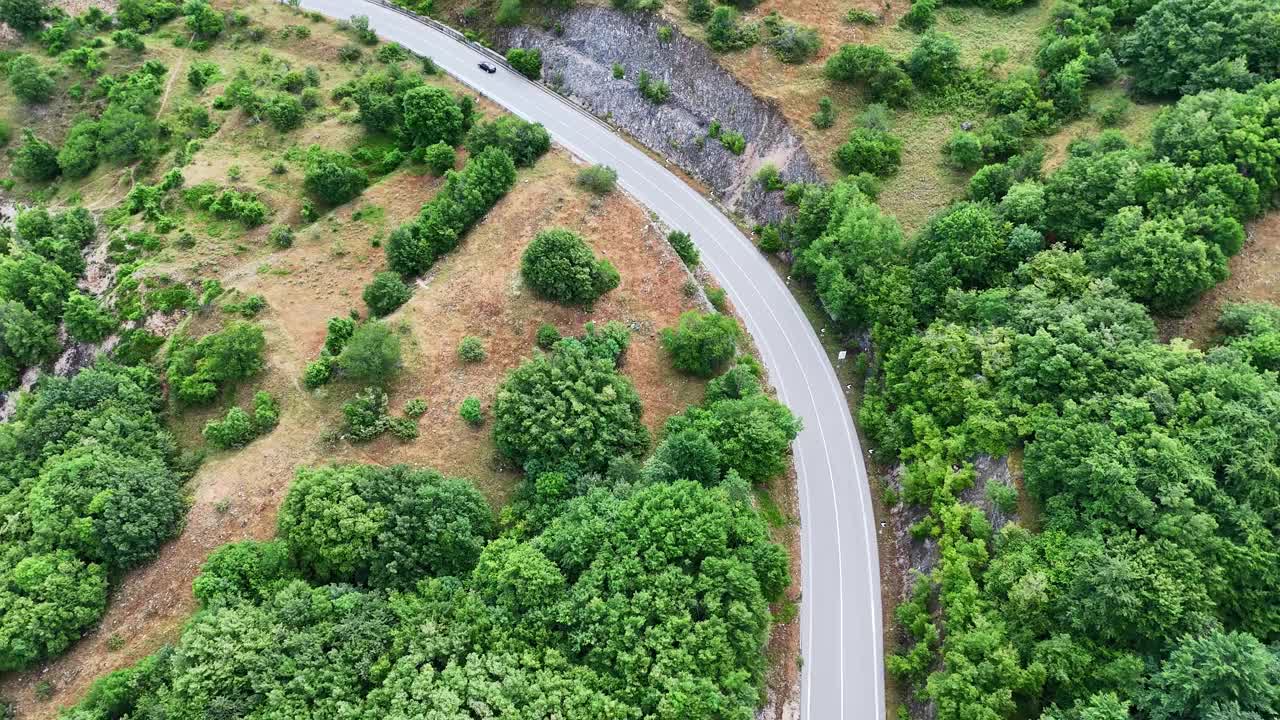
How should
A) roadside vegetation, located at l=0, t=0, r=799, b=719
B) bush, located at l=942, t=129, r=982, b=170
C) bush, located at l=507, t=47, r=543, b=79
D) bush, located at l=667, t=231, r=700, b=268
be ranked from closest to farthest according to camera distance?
roadside vegetation, located at l=0, t=0, r=799, b=719 < bush, located at l=942, t=129, r=982, b=170 < bush, located at l=667, t=231, r=700, b=268 < bush, located at l=507, t=47, r=543, b=79

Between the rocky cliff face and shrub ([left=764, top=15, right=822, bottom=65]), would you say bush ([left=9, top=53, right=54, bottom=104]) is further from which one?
shrub ([left=764, top=15, right=822, bottom=65])

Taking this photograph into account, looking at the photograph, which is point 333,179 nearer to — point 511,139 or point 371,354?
point 511,139

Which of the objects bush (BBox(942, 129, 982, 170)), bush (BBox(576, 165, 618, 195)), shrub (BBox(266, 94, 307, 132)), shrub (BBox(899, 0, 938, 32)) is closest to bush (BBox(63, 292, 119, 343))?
shrub (BBox(266, 94, 307, 132))

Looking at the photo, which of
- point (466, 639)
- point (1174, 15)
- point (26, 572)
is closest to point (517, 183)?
point (466, 639)

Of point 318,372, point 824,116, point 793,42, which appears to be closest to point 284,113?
point 318,372

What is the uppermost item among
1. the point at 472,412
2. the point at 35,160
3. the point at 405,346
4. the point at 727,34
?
the point at 727,34

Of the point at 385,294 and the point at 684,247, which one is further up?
the point at 684,247

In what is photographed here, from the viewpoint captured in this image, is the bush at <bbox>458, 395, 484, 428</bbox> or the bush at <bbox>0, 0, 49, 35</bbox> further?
the bush at <bbox>0, 0, 49, 35</bbox>
